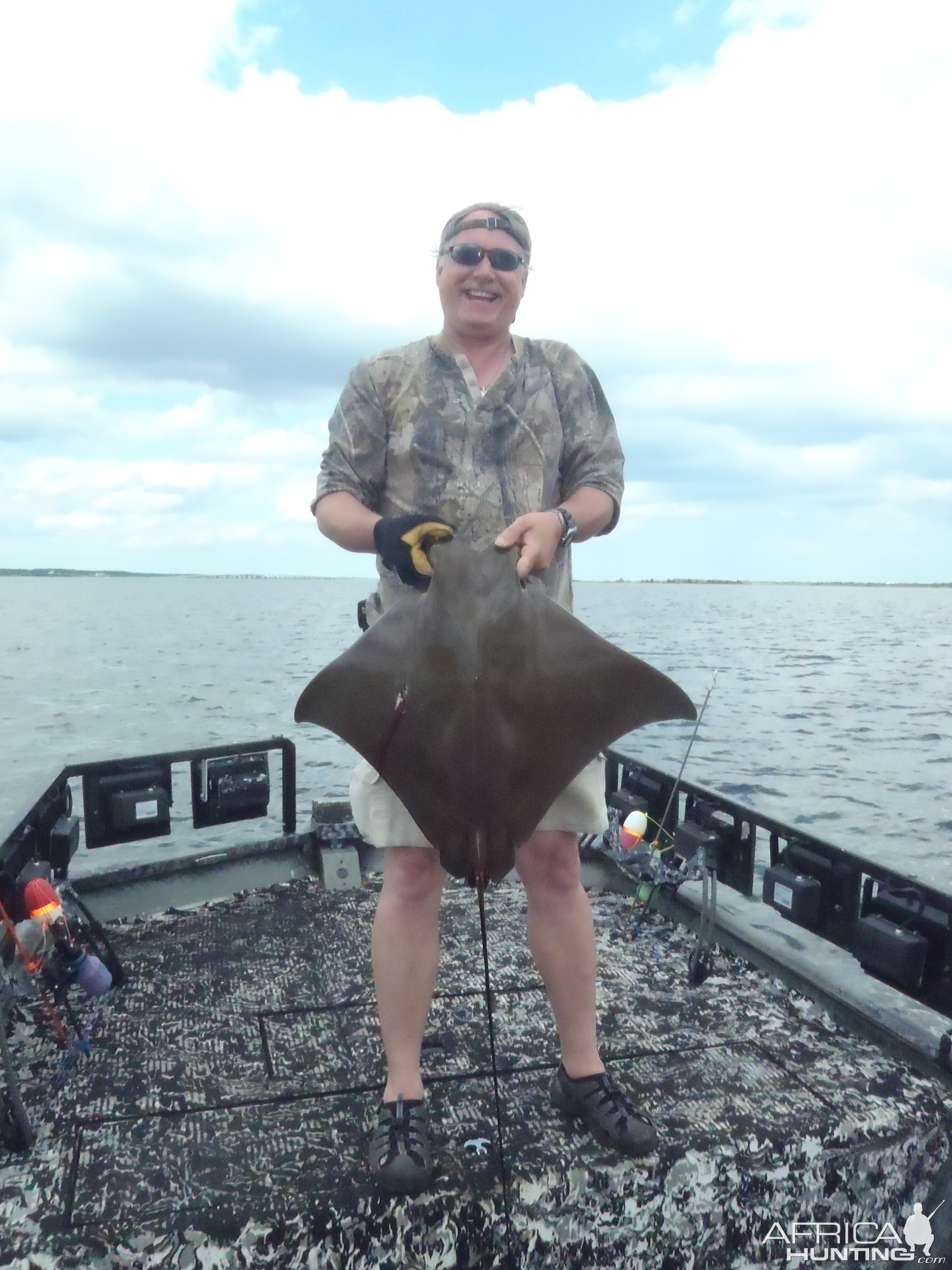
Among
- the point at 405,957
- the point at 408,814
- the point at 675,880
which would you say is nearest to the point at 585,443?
the point at 408,814

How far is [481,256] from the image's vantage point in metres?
2.85

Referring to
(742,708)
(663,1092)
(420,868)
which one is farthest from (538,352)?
(742,708)

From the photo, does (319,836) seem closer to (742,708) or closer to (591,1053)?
(591,1053)

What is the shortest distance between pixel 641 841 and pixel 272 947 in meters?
2.24

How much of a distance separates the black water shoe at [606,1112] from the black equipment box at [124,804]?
10.3ft

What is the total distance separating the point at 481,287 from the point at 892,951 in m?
3.11

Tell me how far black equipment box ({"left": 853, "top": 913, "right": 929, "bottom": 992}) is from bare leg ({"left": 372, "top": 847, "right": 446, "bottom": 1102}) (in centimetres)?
201

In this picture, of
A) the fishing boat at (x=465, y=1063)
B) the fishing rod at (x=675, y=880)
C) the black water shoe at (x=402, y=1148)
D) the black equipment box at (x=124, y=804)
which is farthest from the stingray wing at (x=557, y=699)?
the black equipment box at (x=124, y=804)

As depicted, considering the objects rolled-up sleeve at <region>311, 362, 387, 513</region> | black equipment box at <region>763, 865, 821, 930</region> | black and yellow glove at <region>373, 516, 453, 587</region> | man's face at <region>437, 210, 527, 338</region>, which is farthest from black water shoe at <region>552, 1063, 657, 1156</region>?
man's face at <region>437, 210, 527, 338</region>

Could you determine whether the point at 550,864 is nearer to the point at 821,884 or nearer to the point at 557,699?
the point at 557,699

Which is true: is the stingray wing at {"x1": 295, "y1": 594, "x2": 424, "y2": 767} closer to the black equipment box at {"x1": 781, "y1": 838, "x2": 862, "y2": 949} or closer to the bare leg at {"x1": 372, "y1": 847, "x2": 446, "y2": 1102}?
the bare leg at {"x1": 372, "y1": 847, "x2": 446, "y2": 1102}

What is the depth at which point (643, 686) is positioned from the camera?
8.20ft

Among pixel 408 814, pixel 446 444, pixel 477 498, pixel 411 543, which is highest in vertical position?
pixel 446 444

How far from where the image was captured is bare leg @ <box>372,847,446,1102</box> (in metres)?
2.79
